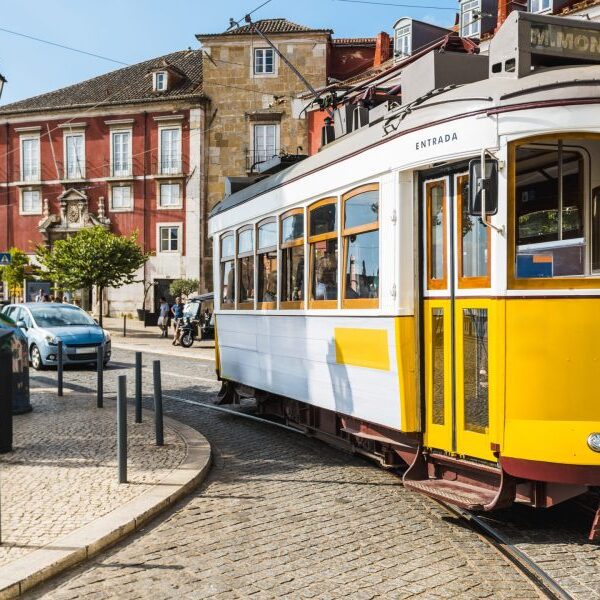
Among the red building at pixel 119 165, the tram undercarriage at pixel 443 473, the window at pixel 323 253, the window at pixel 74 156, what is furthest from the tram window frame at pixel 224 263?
the window at pixel 74 156

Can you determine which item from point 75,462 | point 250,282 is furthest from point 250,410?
point 75,462

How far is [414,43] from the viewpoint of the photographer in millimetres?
36094

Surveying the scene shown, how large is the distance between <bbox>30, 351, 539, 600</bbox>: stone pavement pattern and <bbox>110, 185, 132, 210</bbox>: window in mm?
41261

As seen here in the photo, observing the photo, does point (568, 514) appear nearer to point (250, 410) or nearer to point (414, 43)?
point (250, 410)

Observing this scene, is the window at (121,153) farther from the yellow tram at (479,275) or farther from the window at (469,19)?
the yellow tram at (479,275)

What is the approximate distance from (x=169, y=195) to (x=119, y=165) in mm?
3706

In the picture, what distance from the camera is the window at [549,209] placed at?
579 cm

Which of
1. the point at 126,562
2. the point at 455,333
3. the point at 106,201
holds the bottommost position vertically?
the point at 126,562

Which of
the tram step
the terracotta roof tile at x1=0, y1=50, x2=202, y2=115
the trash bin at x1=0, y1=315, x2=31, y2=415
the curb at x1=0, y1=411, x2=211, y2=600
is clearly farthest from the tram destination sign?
the terracotta roof tile at x1=0, y1=50, x2=202, y2=115

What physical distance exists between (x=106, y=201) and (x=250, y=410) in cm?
3773

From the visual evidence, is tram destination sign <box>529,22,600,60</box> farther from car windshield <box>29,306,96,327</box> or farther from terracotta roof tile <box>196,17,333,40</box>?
terracotta roof tile <box>196,17,333,40</box>

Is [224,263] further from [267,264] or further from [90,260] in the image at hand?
[90,260]

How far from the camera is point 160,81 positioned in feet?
156

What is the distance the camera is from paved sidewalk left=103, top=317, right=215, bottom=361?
26312 mm
